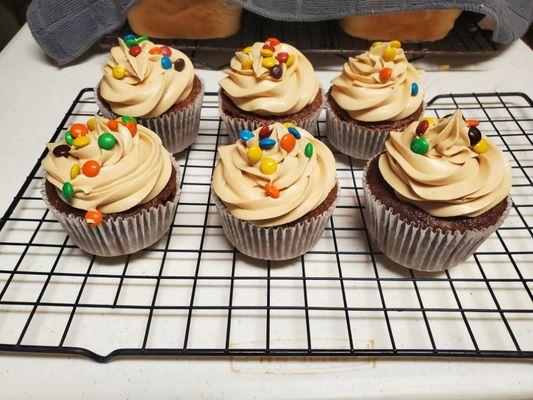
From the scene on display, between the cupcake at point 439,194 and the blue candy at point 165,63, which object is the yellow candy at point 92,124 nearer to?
the blue candy at point 165,63


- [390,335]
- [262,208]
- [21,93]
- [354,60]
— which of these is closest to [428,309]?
[390,335]

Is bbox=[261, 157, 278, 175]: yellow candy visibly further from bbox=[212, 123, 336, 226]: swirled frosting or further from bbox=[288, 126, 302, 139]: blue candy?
bbox=[288, 126, 302, 139]: blue candy

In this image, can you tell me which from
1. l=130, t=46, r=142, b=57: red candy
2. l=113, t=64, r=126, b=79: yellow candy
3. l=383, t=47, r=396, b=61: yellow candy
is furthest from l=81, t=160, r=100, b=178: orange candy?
l=383, t=47, r=396, b=61: yellow candy

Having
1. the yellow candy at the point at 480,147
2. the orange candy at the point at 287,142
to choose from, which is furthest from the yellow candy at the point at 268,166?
the yellow candy at the point at 480,147

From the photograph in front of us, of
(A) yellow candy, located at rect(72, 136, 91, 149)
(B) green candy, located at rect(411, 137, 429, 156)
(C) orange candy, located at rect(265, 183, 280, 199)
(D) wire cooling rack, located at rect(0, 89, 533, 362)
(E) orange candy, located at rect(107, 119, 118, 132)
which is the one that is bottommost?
(D) wire cooling rack, located at rect(0, 89, 533, 362)

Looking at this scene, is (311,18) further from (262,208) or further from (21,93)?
(21,93)

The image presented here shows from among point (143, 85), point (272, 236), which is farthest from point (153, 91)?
point (272, 236)
